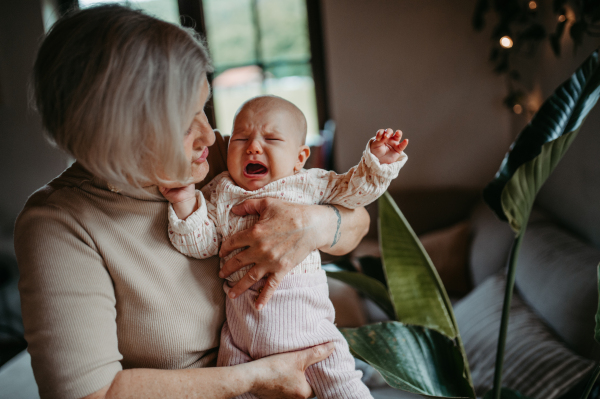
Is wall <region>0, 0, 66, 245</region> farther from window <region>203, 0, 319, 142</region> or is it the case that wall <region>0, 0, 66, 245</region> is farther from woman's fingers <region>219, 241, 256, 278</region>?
woman's fingers <region>219, 241, 256, 278</region>

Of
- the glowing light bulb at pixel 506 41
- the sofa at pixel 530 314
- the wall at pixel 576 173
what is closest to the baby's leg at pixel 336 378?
the sofa at pixel 530 314

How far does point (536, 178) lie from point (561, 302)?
34.9 inches

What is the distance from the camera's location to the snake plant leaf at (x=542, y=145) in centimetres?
84

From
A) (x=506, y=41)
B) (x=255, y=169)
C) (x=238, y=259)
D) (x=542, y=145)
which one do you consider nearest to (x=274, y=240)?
(x=238, y=259)

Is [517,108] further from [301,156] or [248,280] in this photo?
[248,280]

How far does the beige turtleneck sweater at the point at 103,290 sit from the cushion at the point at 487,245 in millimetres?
1633

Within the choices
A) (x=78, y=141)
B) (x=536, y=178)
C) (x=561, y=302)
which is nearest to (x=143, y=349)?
(x=78, y=141)

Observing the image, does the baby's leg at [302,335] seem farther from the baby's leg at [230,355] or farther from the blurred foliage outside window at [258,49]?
the blurred foliage outside window at [258,49]

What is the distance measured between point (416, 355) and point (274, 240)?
1.70 feet

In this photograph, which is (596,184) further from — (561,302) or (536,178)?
(536,178)

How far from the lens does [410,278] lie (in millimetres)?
1142

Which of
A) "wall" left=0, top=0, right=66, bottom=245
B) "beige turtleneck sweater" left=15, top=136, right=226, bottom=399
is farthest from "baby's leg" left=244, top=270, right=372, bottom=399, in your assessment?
"wall" left=0, top=0, right=66, bottom=245

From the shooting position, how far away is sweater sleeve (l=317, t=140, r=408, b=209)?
2.79 feet

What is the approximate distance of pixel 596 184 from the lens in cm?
163
